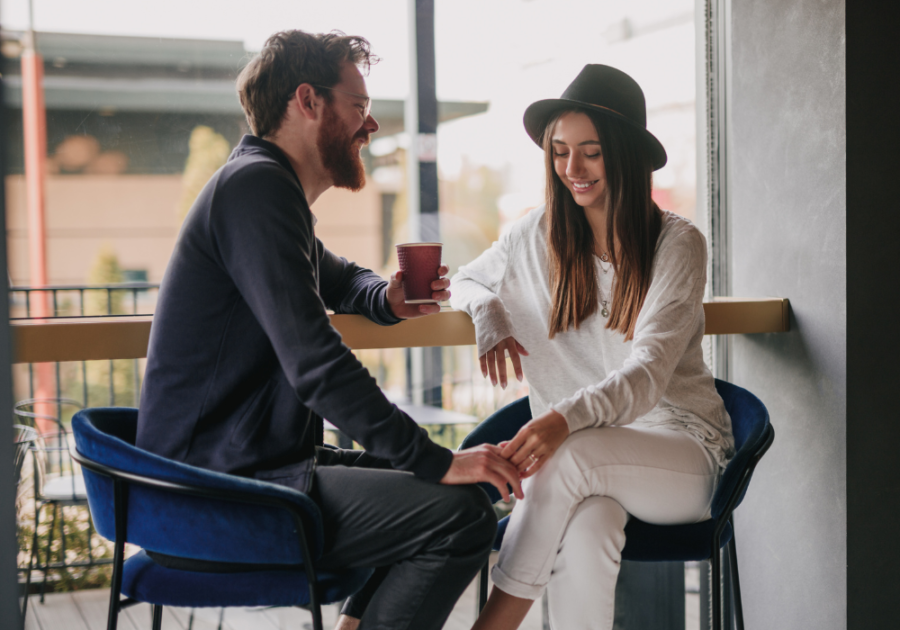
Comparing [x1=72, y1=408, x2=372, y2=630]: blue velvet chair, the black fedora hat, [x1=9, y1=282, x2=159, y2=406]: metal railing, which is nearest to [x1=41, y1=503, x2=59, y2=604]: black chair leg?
[x1=9, y1=282, x2=159, y2=406]: metal railing

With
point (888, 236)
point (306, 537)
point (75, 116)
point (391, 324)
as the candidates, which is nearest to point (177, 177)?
point (75, 116)

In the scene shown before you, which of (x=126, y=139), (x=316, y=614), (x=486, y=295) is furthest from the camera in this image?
(x=126, y=139)

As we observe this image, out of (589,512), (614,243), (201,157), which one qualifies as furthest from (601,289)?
(201,157)

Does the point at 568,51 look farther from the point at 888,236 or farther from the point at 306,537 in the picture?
the point at 306,537

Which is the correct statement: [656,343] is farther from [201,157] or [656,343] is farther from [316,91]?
[201,157]

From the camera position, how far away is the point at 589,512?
148 centimetres

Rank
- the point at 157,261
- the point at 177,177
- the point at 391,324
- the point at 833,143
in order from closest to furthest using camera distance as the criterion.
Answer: the point at 391,324 → the point at 833,143 → the point at 177,177 → the point at 157,261

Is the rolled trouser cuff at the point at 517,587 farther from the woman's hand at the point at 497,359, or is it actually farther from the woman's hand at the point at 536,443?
the woman's hand at the point at 497,359

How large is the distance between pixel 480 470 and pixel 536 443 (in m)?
0.18

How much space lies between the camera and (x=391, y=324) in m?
1.71

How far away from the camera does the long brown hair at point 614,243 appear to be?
1.76 m

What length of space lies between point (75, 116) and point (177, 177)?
1.13 feet

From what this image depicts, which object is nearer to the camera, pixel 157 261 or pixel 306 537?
pixel 306 537

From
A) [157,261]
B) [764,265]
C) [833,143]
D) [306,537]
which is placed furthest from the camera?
[157,261]
